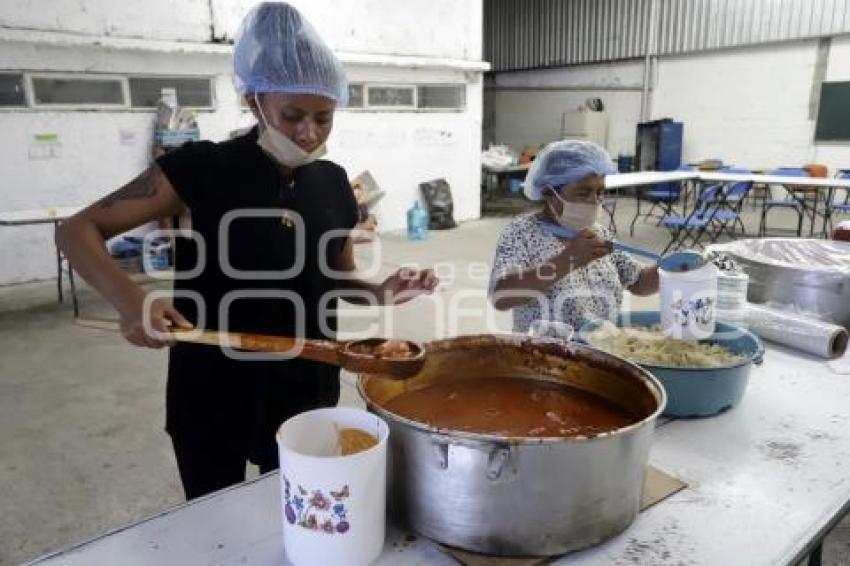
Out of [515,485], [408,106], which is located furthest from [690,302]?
[408,106]

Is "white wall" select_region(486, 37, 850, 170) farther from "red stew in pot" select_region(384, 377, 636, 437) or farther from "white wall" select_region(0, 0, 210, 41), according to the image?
"red stew in pot" select_region(384, 377, 636, 437)

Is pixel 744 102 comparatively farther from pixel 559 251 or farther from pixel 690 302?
pixel 690 302

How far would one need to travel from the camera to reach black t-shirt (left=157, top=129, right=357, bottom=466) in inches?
46.8

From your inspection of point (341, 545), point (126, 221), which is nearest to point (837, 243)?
point (341, 545)

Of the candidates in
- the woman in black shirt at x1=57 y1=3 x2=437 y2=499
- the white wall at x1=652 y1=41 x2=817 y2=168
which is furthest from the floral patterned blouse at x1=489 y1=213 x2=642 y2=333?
the white wall at x1=652 y1=41 x2=817 y2=168

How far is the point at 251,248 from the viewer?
48.0 inches

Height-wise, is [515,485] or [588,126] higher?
[588,126]

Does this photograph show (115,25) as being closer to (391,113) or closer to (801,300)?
(391,113)

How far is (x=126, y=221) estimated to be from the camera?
3.64 feet

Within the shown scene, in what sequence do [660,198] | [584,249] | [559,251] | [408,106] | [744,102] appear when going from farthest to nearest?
[744,102] < [660,198] < [408,106] < [559,251] < [584,249]

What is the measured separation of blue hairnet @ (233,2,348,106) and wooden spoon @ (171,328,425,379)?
48cm

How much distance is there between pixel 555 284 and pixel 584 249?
0.58ft

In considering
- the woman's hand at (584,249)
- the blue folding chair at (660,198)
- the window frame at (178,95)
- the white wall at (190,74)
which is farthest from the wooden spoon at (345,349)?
the blue folding chair at (660,198)

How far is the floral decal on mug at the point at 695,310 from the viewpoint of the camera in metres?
1.39
